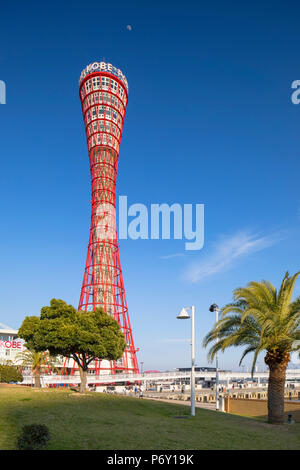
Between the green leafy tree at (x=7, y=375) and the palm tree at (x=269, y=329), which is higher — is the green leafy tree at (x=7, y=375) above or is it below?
below

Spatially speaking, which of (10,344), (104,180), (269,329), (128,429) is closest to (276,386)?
(269,329)

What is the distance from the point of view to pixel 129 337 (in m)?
67.5

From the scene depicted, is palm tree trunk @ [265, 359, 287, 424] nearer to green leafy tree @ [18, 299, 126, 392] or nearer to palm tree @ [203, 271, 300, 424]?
palm tree @ [203, 271, 300, 424]

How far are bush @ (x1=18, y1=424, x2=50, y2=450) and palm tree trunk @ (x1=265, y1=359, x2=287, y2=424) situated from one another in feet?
45.6

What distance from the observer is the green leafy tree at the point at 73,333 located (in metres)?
29.2

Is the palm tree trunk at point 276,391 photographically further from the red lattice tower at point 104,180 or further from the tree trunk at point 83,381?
the red lattice tower at point 104,180

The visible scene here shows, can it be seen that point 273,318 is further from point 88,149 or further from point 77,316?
point 88,149

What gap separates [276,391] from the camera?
2003cm

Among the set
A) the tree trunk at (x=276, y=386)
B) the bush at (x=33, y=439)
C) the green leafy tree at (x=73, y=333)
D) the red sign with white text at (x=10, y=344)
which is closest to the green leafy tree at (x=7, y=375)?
the green leafy tree at (x=73, y=333)

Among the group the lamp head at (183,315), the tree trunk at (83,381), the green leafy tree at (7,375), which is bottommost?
the green leafy tree at (7,375)

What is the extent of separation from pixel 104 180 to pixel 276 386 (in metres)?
53.0

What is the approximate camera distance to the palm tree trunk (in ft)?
65.2

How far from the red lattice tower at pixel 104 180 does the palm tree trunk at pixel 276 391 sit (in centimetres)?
4640

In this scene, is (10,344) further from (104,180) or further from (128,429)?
(128,429)
